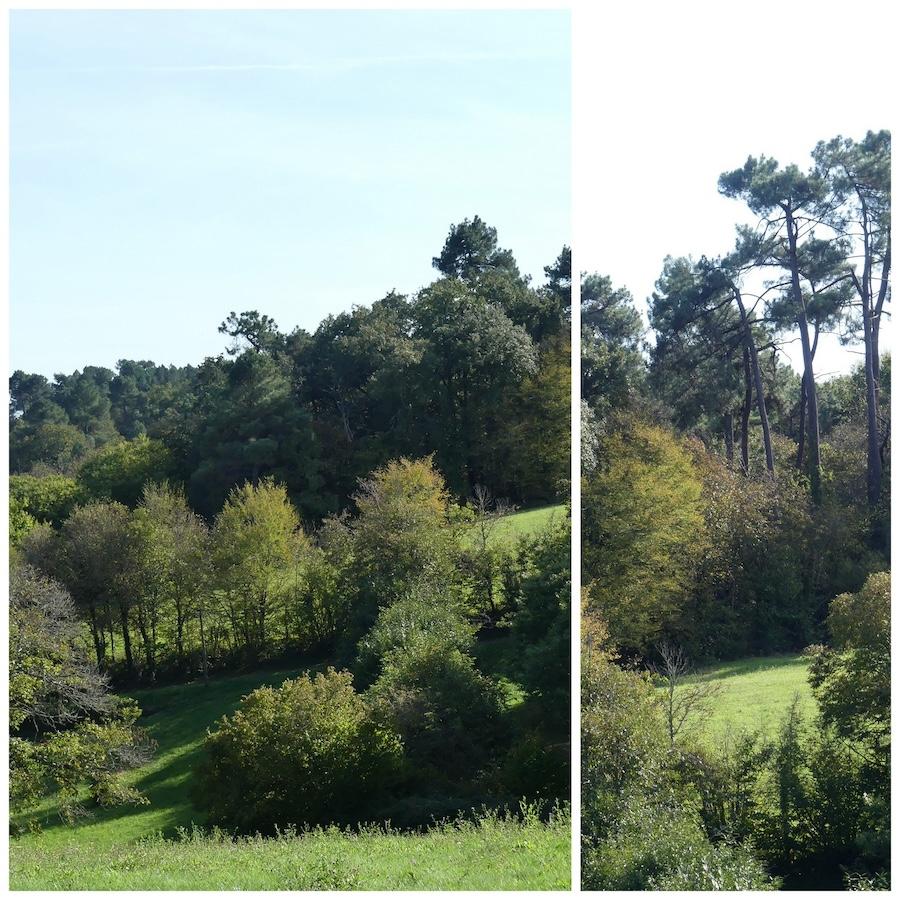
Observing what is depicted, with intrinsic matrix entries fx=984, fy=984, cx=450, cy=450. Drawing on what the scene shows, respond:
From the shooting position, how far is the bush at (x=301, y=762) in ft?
23.8

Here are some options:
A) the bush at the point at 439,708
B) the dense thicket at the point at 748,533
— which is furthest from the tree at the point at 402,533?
the dense thicket at the point at 748,533

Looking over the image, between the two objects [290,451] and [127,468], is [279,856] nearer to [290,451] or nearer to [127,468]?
[290,451]

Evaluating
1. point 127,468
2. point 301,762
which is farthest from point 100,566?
point 301,762

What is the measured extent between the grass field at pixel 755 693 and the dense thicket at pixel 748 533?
0.06m

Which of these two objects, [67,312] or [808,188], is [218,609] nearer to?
[67,312]

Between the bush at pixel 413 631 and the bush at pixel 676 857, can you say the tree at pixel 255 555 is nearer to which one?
the bush at pixel 413 631

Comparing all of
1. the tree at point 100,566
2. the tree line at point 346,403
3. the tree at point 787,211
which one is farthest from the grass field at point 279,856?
the tree at point 787,211

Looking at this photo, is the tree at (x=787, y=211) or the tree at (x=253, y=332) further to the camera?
the tree at (x=253, y=332)

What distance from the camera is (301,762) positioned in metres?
7.38

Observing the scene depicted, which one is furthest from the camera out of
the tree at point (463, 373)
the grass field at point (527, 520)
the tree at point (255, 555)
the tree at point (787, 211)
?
the tree at point (255, 555)

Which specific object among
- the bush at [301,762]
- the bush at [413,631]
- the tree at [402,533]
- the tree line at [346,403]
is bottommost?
the bush at [301,762]

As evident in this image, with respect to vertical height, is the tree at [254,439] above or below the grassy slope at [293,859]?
above

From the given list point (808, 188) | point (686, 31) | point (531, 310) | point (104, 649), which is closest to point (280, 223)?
point (531, 310)

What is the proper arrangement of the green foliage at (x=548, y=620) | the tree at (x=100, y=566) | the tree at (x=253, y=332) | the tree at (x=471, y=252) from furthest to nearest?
1. the tree at (x=100, y=566)
2. the green foliage at (x=548, y=620)
3. the tree at (x=253, y=332)
4. the tree at (x=471, y=252)
